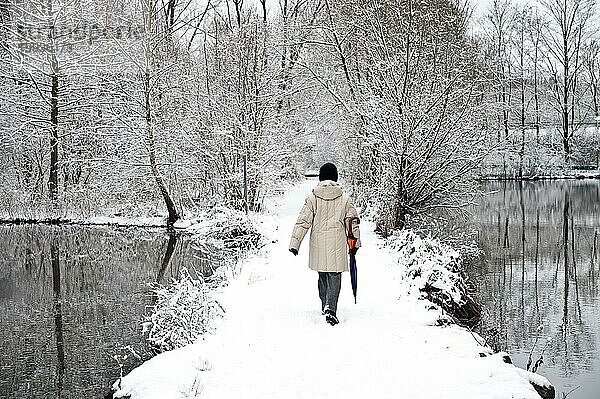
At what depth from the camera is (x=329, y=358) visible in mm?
6152

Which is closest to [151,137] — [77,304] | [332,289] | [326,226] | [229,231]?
[229,231]

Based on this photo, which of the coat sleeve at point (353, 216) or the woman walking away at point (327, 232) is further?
the coat sleeve at point (353, 216)

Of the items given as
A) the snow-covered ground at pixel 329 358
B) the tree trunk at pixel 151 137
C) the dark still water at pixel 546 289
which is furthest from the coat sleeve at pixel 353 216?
the tree trunk at pixel 151 137

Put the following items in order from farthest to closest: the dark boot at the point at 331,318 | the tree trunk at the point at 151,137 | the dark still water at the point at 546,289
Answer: the tree trunk at the point at 151,137
the dark still water at the point at 546,289
the dark boot at the point at 331,318

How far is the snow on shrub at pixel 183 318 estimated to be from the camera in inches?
309

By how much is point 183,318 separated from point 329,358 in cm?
251

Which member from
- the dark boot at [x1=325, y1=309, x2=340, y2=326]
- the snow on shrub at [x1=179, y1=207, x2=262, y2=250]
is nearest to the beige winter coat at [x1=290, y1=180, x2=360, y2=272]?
the dark boot at [x1=325, y1=309, x2=340, y2=326]

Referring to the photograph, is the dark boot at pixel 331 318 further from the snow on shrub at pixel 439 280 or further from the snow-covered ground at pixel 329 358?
the snow on shrub at pixel 439 280

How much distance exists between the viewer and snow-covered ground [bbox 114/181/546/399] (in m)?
5.41

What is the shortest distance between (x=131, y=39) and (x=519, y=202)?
17.7m

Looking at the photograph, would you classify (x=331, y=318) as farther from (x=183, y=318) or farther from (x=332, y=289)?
(x=183, y=318)

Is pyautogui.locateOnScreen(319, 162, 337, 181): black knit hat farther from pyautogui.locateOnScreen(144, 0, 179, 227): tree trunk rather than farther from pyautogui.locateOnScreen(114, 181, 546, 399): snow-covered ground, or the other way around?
pyautogui.locateOnScreen(144, 0, 179, 227): tree trunk

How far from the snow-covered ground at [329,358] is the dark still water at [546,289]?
6.42 feet

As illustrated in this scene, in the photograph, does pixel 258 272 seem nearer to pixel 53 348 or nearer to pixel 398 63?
pixel 53 348
